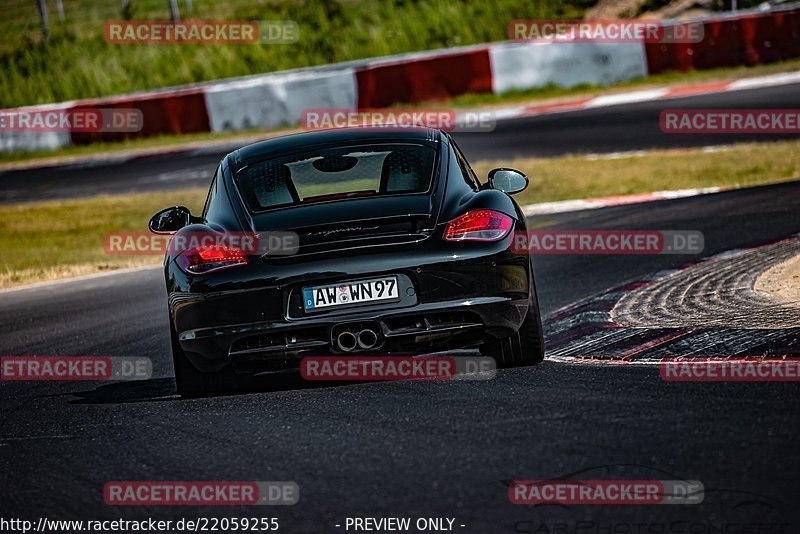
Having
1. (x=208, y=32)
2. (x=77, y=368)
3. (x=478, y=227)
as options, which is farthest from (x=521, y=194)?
(x=208, y=32)

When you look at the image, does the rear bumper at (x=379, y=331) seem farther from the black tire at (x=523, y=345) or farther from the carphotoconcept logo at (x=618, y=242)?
the carphotoconcept logo at (x=618, y=242)

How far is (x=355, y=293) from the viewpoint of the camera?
599 cm

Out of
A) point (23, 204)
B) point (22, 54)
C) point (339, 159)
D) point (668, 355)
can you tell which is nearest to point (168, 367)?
point (339, 159)

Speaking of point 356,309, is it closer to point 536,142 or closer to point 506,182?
point 506,182

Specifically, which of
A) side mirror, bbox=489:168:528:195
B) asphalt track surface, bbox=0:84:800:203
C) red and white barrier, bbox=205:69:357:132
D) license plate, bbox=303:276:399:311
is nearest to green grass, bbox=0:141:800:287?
asphalt track surface, bbox=0:84:800:203

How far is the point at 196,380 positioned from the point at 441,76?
67.5 feet

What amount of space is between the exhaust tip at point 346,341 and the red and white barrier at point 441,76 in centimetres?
1857

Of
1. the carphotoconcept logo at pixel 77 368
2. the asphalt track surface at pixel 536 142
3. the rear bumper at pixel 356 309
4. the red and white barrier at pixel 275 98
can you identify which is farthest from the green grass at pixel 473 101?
the rear bumper at pixel 356 309

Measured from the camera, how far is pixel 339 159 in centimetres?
694

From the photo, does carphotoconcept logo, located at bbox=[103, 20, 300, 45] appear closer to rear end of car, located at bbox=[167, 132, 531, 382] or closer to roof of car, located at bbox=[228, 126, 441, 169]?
roof of car, located at bbox=[228, 126, 441, 169]

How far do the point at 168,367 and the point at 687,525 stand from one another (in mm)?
4347

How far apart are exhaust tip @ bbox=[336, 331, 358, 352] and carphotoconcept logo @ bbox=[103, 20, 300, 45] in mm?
27829

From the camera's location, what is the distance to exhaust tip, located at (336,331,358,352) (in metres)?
6.02

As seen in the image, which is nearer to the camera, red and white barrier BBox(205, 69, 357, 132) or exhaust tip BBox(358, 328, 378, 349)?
exhaust tip BBox(358, 328, 378, 349)
